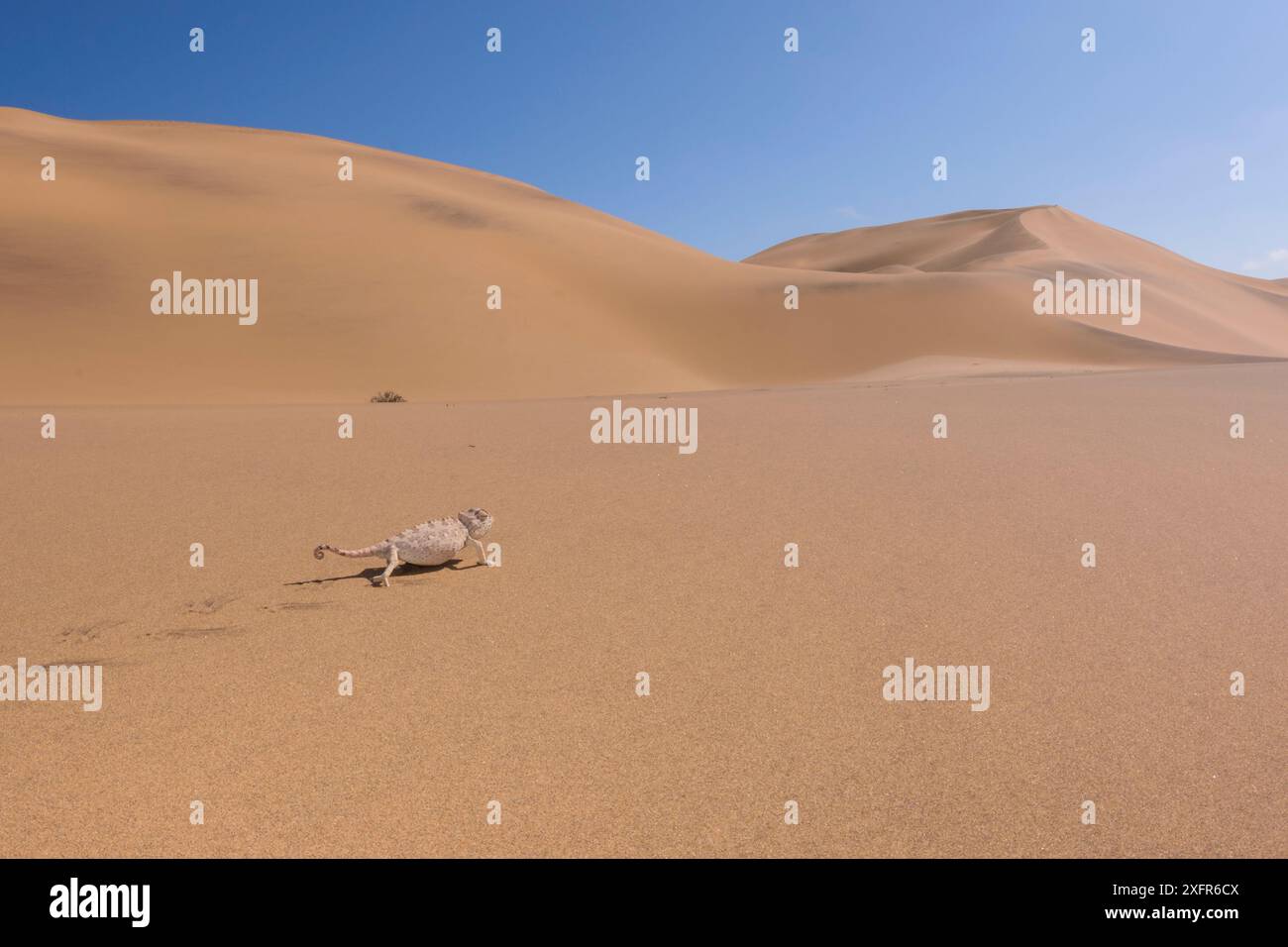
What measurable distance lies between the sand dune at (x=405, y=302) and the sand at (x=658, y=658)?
16212 millimetres

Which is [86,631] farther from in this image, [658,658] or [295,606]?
[658,658]

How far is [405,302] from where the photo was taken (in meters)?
25.4

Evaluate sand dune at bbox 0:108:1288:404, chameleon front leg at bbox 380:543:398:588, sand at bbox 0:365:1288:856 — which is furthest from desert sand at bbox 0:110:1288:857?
sand dune at bbox 0:108:1288:404

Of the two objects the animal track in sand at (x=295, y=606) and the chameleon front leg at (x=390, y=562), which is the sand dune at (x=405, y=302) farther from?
the animal track in sand at (x=295, y=606)

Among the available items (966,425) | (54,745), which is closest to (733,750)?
(54,745)

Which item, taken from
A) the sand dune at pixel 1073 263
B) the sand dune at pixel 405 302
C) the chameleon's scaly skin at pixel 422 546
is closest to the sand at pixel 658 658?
the chameleon's scaly skin at pixel 422 546

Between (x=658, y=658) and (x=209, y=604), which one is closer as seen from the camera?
(x=658, y=658)

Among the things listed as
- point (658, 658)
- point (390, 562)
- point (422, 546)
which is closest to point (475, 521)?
point (422, 546)

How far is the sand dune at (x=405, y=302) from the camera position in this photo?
21.4 meters

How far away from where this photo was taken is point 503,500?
5.88 metres

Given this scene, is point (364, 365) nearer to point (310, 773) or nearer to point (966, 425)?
point (966, 425)

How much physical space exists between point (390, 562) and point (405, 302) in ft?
74.3

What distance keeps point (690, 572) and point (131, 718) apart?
2469 millimetres

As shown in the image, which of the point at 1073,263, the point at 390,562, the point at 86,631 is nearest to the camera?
the point at 86,631
